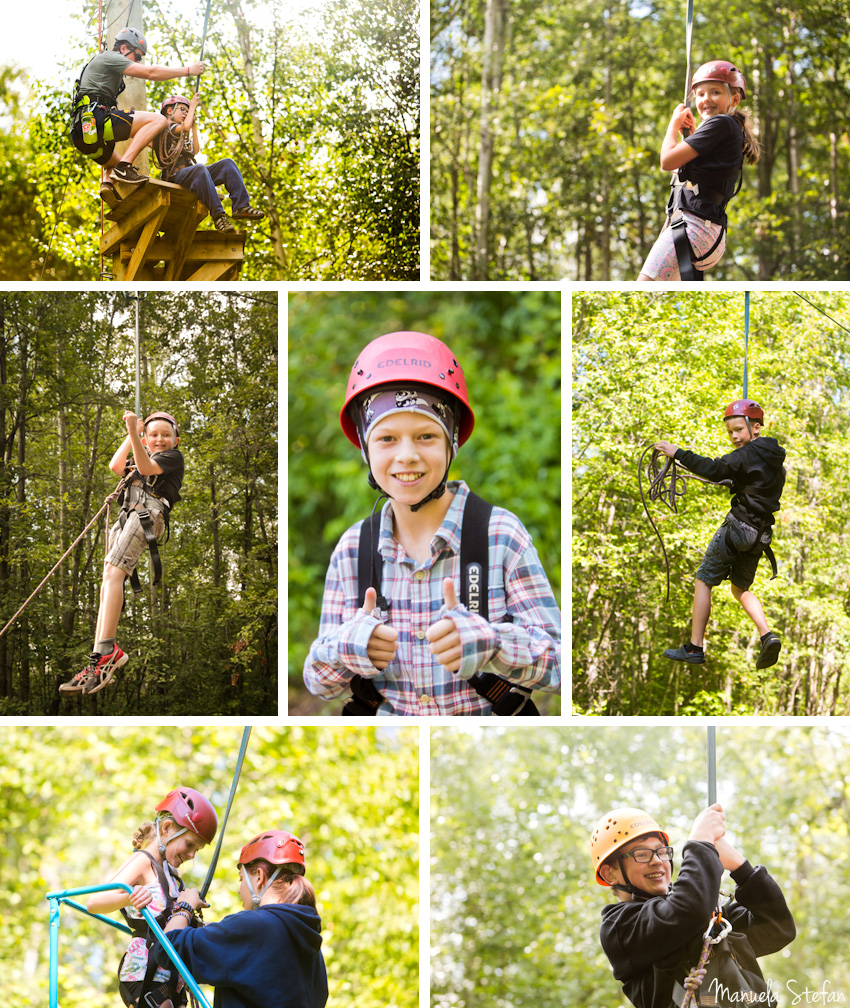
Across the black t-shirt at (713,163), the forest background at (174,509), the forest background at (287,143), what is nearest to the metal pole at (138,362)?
the forest background at (174,509)

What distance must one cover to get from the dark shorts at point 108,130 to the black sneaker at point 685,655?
291cm

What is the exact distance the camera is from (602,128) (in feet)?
19.6

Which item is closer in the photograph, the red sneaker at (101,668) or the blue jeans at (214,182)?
the red sneaker at (101,668)

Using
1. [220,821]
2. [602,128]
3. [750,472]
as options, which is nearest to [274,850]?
[220,821]

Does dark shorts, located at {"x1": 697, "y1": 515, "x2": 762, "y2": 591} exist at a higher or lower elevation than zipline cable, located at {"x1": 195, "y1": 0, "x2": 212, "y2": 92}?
lower

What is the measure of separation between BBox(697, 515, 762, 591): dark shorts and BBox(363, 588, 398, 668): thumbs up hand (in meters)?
1.21

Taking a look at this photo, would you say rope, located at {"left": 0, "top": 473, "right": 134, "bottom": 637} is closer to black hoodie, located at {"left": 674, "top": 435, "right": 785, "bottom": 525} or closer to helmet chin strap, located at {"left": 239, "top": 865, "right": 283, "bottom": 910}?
helmet chin strap, located at {"left": 239, "top": 865, "right": 283, "bottom": 910}

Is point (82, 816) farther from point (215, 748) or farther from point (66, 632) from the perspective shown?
point (66, 632)

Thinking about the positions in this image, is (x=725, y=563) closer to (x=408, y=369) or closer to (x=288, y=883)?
(x=408, y=369)

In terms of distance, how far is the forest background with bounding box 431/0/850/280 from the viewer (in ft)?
18.6

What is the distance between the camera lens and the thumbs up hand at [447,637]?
3324mm

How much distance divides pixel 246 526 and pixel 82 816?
154cm

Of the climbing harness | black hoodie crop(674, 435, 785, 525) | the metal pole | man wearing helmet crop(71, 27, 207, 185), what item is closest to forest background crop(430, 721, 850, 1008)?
the climbing harness

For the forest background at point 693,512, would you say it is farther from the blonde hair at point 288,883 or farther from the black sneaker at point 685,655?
the blonde hair at point 288,883
